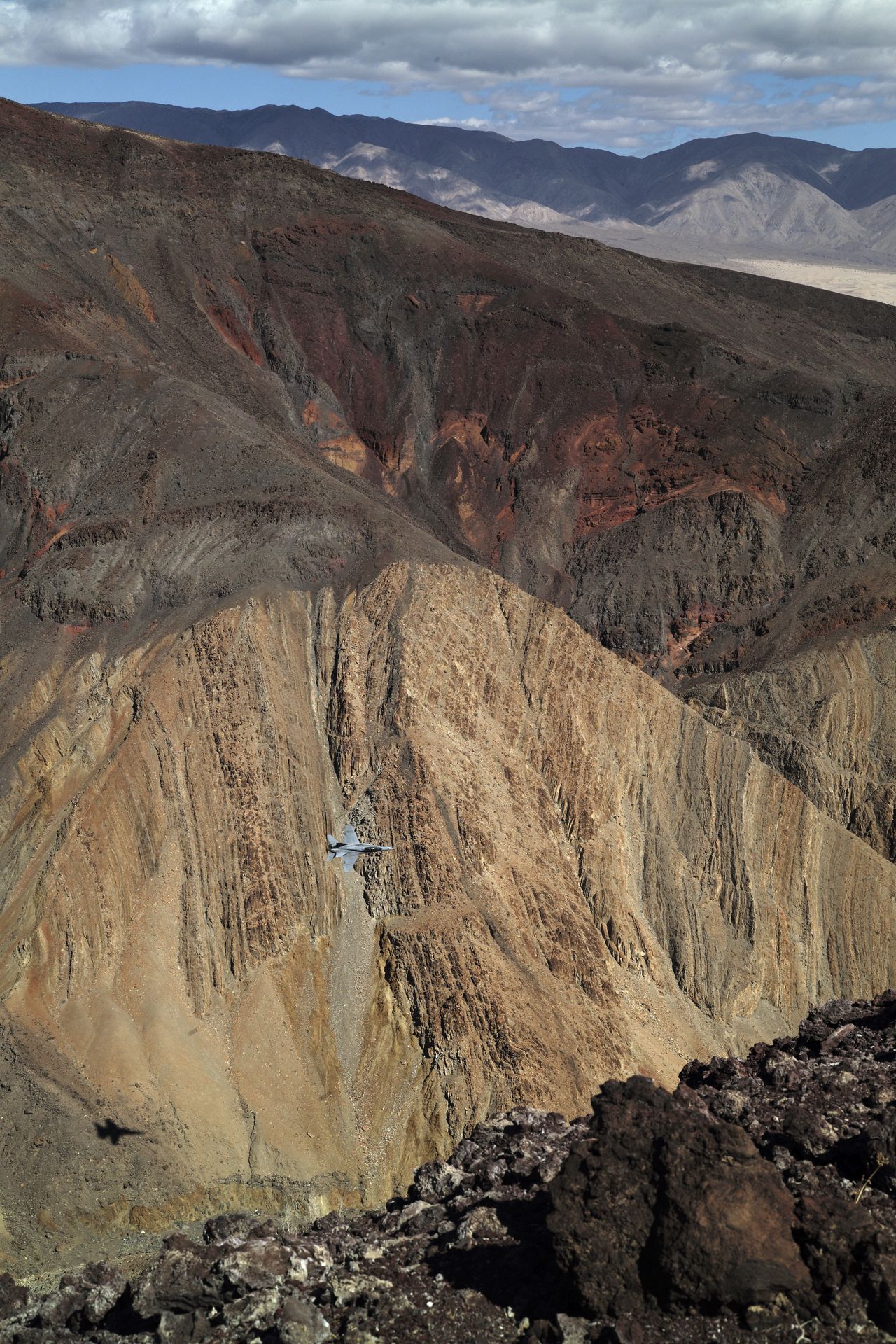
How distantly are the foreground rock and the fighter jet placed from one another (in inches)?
321

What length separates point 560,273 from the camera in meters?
73.0

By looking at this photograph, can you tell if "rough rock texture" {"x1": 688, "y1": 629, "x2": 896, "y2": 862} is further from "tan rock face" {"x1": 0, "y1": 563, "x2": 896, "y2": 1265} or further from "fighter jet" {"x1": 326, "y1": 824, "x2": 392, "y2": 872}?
"fighter jet" {"x1": 326, "y1": 824, "x2": 392, "y2": 872}

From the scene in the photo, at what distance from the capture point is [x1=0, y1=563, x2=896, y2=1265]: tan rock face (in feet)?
91.9

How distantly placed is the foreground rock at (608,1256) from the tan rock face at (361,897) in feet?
19.6

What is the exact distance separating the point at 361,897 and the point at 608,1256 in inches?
605

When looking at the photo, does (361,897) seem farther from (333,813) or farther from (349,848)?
(349,848)

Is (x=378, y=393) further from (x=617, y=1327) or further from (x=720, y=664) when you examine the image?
(x=617, y=1327)

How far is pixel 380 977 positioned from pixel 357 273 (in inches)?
1738

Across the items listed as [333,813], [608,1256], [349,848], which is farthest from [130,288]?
[608,1256]

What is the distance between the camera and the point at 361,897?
31.5m

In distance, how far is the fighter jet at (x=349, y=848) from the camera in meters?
28.7

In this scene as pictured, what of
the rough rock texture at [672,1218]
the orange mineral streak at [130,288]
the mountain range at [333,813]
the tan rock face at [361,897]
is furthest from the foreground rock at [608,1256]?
the orange mineral streak at [130,288]

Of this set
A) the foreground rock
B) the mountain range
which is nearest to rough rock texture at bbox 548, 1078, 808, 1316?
the foreground rock

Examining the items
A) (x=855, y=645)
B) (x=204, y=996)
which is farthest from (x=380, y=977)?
(x=855, y=645)
